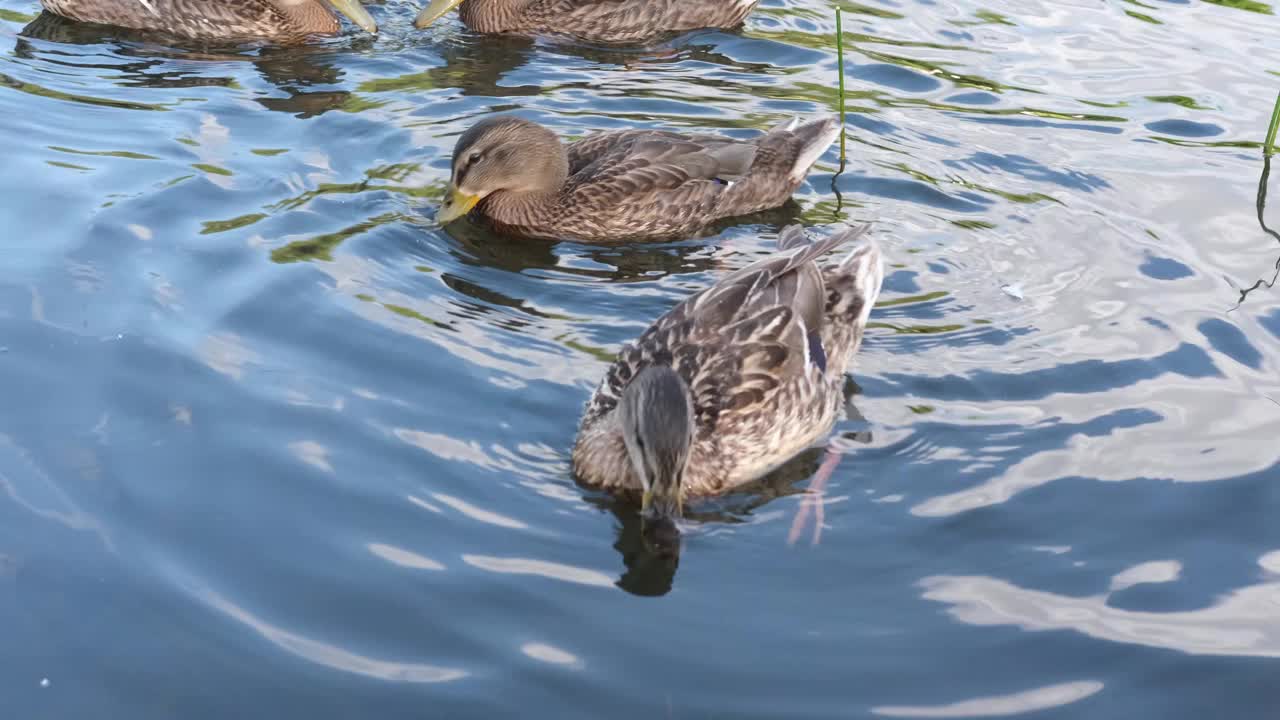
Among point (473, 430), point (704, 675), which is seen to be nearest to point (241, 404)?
point (473, 430)

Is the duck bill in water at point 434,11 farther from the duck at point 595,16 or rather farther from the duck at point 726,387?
the duck at point 726,387

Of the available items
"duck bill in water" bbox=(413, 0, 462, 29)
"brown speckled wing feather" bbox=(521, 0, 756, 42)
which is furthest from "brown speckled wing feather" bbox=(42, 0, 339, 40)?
"brown speckled wing feather" bbox=(521, 0, 756, 42)

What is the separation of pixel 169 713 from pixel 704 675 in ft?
5.59

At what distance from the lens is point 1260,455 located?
21.2 feet

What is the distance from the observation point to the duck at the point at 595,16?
40.4ft

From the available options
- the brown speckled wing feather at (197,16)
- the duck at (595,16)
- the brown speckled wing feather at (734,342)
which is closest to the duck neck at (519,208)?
the brown speckled wing feather at (734,342)

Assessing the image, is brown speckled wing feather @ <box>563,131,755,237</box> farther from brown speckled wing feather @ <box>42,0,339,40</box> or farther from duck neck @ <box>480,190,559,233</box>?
brown speckled wing feather @ <box>42,0,339,40</box>

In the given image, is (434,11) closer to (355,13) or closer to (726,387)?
(355,13)

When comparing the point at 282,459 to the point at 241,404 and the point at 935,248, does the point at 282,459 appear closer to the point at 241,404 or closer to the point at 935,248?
the point at 241,404

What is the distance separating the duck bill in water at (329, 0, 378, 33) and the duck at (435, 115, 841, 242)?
323 cm

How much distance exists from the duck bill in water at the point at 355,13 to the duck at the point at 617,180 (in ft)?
10.6

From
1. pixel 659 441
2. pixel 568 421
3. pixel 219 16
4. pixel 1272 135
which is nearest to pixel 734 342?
pixel 568 421

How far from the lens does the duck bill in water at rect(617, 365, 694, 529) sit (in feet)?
19.0

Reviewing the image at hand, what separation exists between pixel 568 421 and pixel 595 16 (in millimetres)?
6562
